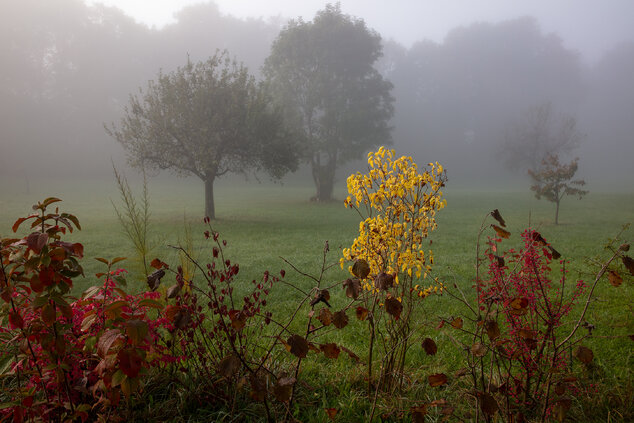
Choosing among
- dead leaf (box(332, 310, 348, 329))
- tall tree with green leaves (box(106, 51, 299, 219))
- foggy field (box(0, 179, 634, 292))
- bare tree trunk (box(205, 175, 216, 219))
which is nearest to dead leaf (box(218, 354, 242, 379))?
dead leaf (box(332, 310, 348, 329))

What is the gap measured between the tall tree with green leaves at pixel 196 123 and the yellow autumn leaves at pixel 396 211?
1231cm

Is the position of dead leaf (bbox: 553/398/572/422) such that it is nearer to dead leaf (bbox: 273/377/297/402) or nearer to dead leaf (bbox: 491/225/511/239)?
dead leaf (bbox: 491/225/511/239)

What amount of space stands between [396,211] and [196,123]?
43.1 feet

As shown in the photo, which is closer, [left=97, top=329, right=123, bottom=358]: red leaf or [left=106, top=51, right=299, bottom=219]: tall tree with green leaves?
[left=97, top=329, right=123, bottom=358]: red leaf

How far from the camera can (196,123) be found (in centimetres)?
1427

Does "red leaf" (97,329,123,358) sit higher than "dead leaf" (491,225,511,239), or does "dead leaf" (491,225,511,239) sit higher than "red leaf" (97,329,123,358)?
"dead leaf" (491,225,511,239)

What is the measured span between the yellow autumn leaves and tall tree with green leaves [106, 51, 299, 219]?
12313 millimetres

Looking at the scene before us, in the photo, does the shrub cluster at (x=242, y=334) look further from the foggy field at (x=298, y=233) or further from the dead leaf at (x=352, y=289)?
the foggy field at (x=298, y=233)

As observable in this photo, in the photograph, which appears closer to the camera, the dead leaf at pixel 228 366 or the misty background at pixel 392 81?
the dead leaf at pixel 228 366

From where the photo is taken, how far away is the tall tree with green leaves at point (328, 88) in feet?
82.0

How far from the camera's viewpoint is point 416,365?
10.8 feet

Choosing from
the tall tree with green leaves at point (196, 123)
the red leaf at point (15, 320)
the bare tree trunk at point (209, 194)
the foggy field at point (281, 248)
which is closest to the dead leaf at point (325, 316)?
the foggy field at point (281, 248)

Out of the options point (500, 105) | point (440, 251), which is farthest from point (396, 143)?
point (440, 251)

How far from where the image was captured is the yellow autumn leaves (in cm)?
254
